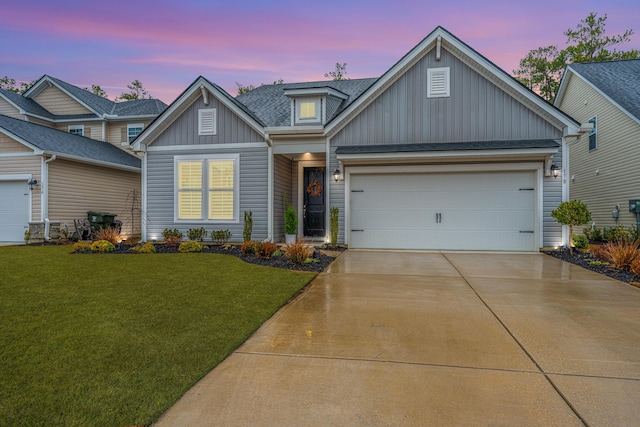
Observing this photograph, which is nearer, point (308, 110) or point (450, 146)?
point (450, 146)

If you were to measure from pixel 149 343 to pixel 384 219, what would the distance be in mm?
7863

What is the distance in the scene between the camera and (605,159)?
13078mm

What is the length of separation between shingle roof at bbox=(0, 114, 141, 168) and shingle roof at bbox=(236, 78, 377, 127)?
601cm

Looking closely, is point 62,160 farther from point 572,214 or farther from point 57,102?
point 572,214

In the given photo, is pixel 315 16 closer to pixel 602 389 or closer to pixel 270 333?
pixel 270 333

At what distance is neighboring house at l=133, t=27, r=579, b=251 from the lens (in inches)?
368

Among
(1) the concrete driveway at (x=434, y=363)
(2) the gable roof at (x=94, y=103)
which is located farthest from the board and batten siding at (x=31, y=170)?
(1) the concrete driveway at (x=434, y=363)

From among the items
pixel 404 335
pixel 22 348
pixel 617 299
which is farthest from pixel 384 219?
pixel 22 348

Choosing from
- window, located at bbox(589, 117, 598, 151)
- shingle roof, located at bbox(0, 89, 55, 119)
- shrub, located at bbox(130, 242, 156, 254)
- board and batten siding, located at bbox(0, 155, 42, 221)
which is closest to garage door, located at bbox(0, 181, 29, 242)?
board and batten siding, located at bbox(0, 155, 42, 221)

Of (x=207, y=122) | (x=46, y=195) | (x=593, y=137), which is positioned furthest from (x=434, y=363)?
(x=593, y=137)

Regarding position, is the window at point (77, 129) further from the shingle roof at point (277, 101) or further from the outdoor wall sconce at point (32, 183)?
the shingle roof at point (277, 101)

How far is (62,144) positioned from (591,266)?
16515 millimetres

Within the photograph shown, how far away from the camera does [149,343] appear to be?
3096 millimetres

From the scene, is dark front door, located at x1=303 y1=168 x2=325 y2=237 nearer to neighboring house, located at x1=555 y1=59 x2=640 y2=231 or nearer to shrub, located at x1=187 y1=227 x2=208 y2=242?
shrub, located at x1=187 y1=227 x2=208 y2=242
